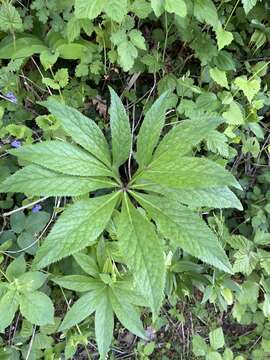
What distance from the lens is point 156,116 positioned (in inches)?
52.1

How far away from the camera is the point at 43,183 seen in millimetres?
1241

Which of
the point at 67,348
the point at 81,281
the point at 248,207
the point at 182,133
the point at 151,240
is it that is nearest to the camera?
Result: the point at 151,240

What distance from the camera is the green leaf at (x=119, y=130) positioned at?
4.40ft

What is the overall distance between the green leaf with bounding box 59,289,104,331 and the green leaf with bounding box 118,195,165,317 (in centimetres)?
Answer: 40

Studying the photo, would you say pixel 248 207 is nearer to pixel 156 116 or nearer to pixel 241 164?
pixel 241 164

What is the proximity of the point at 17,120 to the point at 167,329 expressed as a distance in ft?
4.18

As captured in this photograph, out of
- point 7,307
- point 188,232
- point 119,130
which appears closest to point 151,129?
point 119,130

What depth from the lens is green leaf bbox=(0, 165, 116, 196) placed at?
123 centimetres

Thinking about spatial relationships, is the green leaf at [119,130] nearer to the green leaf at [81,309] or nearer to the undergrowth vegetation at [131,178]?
the undergrowth vegetation at [131,178]

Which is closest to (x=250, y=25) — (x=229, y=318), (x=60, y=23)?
(x=60, y=23)

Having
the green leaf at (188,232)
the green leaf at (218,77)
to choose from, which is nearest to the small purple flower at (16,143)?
the green leaf at (188,232)

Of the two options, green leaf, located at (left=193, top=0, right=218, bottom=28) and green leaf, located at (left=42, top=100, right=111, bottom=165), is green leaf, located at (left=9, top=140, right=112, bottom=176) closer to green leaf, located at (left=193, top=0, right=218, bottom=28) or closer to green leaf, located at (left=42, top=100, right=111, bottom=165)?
green leaf, located at (left=42, top=100, right=111, bottom=165)

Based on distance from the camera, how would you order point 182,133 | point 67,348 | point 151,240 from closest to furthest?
point 151,240
point 182,133
point 67,348

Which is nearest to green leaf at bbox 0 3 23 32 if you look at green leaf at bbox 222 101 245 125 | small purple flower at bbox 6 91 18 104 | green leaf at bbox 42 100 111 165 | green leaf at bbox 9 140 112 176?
small purple flower at bbox 6 91 18 104
